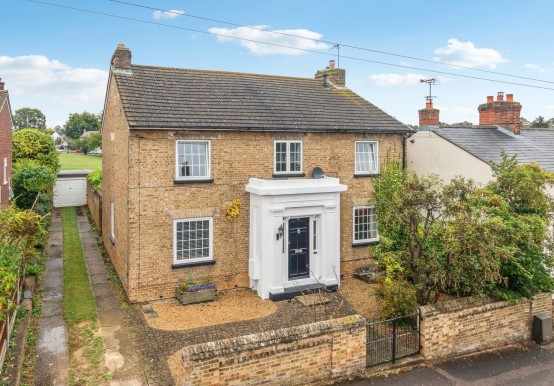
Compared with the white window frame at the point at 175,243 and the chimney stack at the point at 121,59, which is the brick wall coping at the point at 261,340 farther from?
the chimney stack at the point at 121,59

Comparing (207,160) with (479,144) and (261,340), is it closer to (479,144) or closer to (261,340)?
(261,340)

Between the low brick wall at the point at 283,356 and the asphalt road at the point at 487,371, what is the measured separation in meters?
0.66

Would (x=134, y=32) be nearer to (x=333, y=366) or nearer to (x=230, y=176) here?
(x=230, y=176)

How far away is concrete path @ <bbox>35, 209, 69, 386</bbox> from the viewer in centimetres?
970

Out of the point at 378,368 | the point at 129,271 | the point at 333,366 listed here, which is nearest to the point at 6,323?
the point at 129,271

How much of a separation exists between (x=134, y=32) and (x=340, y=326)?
604 inches

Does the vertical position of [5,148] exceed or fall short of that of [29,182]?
it exceeds it

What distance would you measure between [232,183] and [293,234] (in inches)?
118

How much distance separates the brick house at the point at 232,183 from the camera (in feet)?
48.9

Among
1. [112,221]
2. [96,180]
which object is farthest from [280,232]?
[96,180]

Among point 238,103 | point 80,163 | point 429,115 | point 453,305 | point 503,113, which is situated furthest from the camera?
point 80,163

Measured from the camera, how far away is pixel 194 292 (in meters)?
14.9

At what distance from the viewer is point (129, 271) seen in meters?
14.6

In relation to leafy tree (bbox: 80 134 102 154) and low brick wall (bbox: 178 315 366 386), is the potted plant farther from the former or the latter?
leafy tree (bbox: 80 134 102 154)
